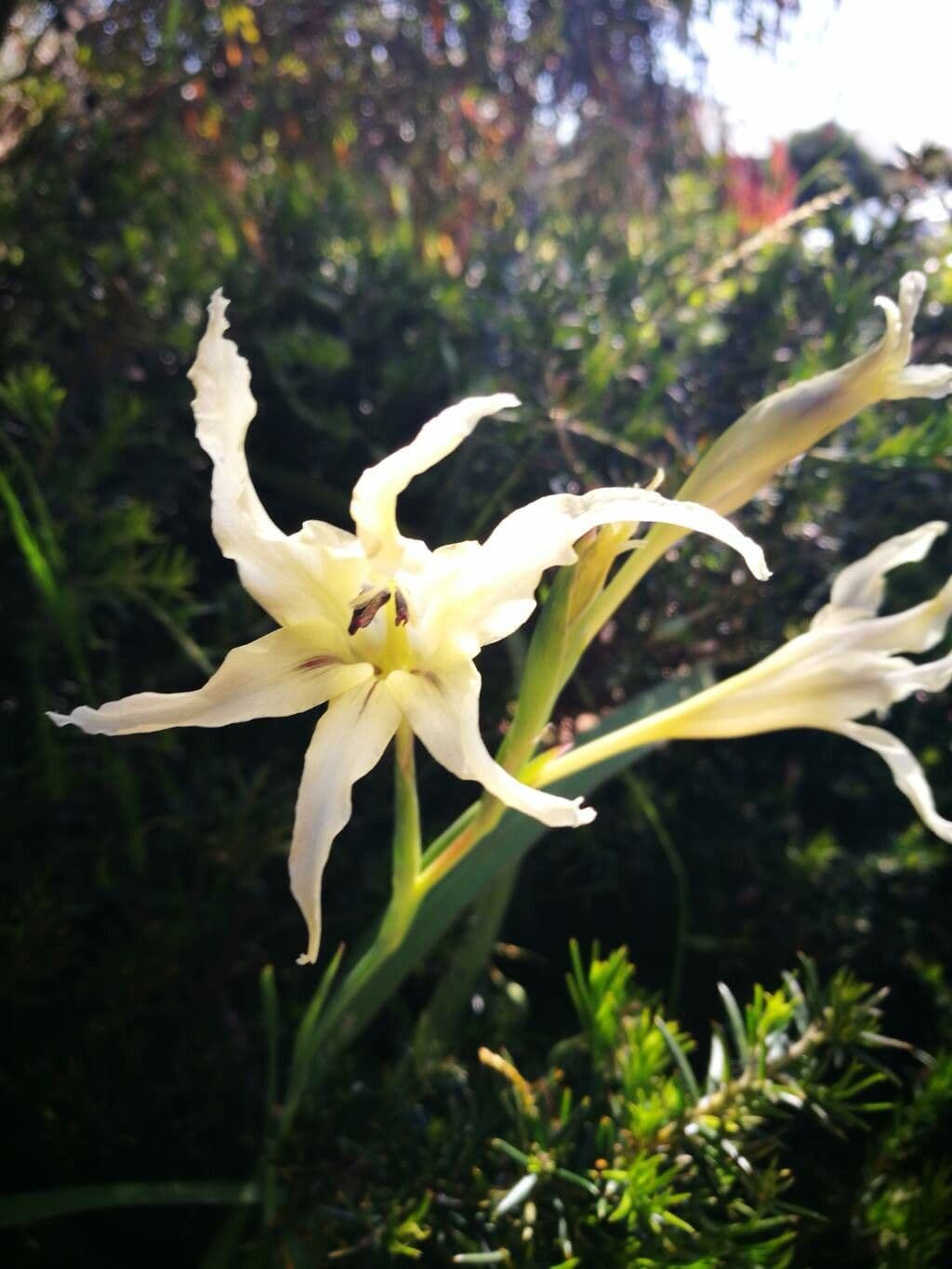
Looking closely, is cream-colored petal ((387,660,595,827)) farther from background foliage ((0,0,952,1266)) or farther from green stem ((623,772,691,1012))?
green stem ((623,772,691,1012))

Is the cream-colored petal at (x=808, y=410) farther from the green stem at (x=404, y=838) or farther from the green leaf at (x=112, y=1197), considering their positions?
the green leaf at (x=112, y=1197)

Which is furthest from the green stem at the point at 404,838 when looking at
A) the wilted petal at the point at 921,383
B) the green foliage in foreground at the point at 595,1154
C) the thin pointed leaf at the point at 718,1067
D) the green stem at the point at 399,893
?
the wilted petal at the point at 921,383

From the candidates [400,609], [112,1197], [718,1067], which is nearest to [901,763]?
[718,1067]

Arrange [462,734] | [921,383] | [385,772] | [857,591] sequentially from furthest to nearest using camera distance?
1. [385,772]
2. [857,591]
3. [921,383]
4. [462,734]

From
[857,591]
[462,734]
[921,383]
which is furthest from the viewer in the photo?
[857,591]

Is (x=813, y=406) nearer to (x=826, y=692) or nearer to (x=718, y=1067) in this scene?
(x=826, y=692)

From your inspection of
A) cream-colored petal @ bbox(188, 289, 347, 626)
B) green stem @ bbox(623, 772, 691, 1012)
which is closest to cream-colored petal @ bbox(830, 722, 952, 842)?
green stem @ bbox(623, 772, 691, 1012)

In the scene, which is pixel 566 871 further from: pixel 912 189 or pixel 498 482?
pixel 912 189
